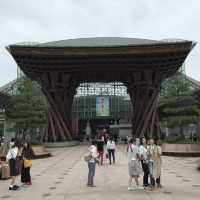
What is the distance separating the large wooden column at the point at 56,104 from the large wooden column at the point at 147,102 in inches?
417

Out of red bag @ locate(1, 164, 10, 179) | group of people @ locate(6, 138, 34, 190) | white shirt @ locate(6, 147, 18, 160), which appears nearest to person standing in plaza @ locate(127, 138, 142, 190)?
group of people @ locate(6, 138, 34, 190)

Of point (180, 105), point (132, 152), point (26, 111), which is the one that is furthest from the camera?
point (26, 111)

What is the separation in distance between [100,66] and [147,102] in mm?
9034

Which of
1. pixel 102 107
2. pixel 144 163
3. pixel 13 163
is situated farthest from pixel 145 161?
pixel 102 107

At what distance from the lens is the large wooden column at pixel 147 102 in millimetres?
51000

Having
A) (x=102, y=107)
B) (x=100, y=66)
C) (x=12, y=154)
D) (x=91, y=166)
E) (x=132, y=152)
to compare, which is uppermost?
(x=100, y=66)

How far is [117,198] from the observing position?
978 cm

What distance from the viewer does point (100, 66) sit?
5000 cm

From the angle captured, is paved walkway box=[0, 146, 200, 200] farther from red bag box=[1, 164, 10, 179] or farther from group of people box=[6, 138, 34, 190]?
red bag box=[1, 164, 10, 179]

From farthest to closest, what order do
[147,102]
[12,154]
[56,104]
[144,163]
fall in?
[147,102] < [56,104] < [12,154] < [144,163]

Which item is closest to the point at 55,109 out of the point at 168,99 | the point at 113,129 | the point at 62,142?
the point at 62,142

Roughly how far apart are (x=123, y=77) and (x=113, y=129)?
83.8 feet

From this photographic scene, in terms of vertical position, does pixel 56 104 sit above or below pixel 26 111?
above

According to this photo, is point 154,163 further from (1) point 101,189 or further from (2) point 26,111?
(2) point 26,111
